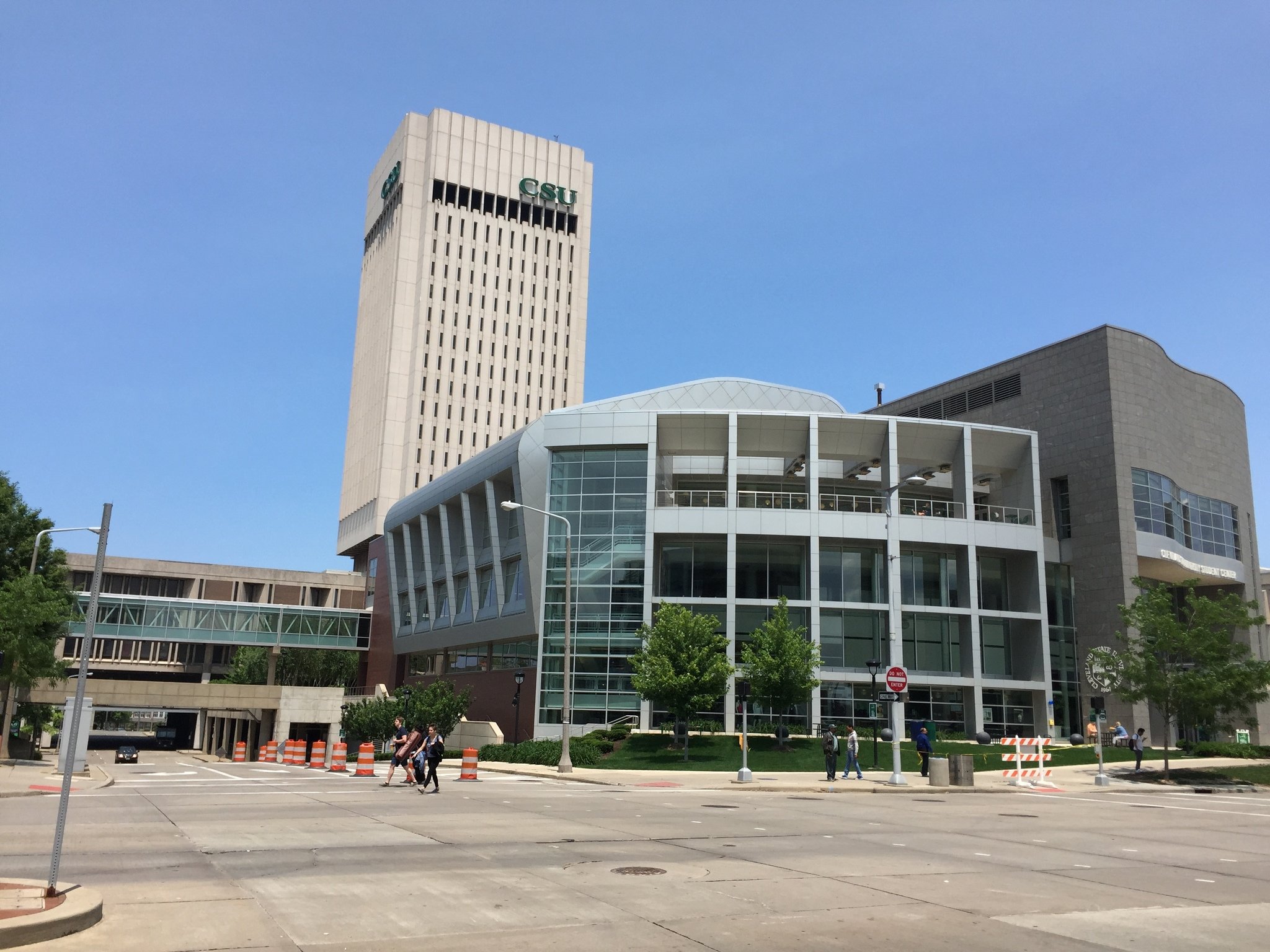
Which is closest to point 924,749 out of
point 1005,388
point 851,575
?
point 851,575

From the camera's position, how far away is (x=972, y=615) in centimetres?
5534

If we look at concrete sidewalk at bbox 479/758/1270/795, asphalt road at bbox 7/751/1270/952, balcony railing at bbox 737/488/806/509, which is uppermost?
balcony railing at bbox 737/488/806/509

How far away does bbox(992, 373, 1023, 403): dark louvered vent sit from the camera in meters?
66.4

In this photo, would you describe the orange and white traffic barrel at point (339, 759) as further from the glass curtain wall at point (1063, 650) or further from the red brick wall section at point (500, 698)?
the glass curtain wall at point (1063, 650)

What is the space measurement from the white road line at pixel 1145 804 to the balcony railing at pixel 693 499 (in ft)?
84.2

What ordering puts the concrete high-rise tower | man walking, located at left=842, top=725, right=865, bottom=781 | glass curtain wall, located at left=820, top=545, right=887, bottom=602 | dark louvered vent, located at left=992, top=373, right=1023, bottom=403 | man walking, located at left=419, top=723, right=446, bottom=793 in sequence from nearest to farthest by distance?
man walking, located at left=419, top=723, right=446, bottom=793, man walking, located at left=842, top=725, right=865, bottom=781, glass curtain wall, located at left=820, top=545, right=887, bottom=602, dark louvered vent, located at left=992, top=373, right=1023, bottom=403, the concrete high-rise tower

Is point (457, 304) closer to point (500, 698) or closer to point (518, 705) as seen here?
point (500, 698)

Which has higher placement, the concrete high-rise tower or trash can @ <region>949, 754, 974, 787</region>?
the concrete high-rise tower

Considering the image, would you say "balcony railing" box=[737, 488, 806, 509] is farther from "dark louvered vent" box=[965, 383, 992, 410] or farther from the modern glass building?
"dark louvered vent" box=[965, 383, 992, 410]

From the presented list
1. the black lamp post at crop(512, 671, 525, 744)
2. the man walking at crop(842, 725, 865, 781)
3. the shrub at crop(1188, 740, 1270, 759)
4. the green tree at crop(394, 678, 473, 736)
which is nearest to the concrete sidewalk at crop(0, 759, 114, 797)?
the black lamp post at crop(512, 671, 525, 744)

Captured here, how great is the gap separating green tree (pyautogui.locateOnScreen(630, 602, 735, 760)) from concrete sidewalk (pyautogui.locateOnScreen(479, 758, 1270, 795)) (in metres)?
4.44

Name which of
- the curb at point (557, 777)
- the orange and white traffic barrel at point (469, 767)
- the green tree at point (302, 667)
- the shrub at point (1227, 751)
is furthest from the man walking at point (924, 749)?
the green tree at point (302, 667)

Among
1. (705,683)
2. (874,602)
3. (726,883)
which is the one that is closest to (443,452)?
(874,602)

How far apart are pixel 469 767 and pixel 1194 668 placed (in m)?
28.2
